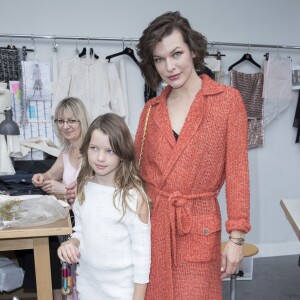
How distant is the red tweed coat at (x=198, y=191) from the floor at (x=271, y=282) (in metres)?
1.56

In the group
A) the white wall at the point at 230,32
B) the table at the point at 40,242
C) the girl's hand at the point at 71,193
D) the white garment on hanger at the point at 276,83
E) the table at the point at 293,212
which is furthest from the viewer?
the white garment on hanger at the point at 276,83

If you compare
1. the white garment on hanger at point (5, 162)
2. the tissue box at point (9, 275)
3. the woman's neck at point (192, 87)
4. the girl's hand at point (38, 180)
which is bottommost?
the tissue box at point (9, 275)

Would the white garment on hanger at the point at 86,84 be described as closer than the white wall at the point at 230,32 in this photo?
Yes

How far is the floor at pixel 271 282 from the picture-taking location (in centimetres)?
253

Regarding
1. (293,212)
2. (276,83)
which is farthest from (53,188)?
(276,83)

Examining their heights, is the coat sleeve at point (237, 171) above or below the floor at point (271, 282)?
above

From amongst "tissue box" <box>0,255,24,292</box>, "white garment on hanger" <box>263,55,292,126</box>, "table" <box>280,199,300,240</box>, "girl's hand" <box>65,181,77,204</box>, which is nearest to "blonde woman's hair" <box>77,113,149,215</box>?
"girl's hand" <box>65,181,77,204</box>

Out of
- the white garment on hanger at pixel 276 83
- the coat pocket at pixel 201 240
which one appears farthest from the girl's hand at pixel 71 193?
the white garment on hanger at pixel 276 83

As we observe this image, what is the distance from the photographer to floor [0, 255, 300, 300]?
253 cm

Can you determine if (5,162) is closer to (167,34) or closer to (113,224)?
(113,224)

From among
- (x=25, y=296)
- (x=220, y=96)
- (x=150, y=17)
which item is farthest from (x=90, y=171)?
(x=150, y=17)

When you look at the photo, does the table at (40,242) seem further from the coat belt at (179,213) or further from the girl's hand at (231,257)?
the girl's hand at (231,257)

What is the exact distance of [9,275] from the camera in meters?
1.92

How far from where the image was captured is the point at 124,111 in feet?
9.07
